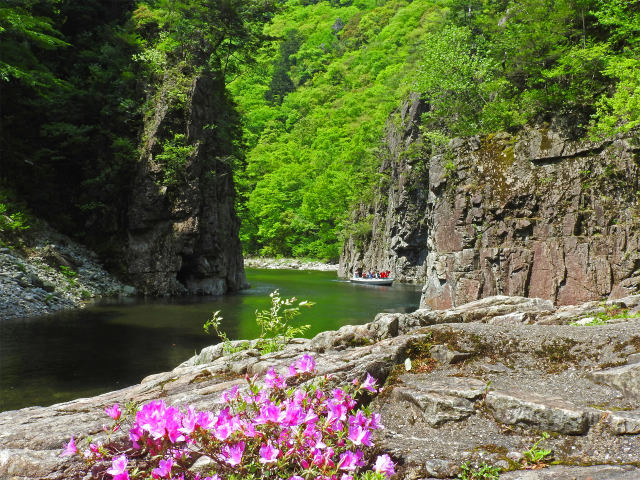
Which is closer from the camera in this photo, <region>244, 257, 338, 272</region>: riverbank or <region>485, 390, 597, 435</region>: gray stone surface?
<region>485, 390, 597, 435</region>: gray stone surface

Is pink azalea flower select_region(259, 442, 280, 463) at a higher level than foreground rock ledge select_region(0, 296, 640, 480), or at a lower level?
higher

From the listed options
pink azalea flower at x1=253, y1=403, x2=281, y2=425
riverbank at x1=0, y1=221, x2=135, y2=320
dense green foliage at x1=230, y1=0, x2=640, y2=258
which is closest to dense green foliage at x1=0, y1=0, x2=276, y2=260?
riverbank at x1=0, y1=221, x2=135, y2=320

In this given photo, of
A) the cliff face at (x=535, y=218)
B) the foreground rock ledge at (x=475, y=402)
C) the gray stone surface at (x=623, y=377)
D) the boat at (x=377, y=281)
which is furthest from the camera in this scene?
the boat at (x=377, y=281)

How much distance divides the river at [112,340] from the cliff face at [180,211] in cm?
341

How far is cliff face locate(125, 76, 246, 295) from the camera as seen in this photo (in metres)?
28.3

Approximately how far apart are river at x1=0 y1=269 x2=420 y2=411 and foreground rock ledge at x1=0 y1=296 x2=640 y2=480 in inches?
205

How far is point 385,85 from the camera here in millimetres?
72250

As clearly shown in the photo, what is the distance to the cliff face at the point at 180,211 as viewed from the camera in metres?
28.3

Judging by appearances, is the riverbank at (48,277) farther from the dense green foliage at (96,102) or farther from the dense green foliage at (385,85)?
the dense green foliage at (385,85)

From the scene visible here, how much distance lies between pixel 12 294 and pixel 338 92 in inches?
3305

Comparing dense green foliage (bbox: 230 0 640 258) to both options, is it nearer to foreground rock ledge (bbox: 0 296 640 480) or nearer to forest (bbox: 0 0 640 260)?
forest (bbox: 0 0 640 260)

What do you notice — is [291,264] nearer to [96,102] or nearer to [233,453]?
[96,102]

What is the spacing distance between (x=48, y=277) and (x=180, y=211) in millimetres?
8884

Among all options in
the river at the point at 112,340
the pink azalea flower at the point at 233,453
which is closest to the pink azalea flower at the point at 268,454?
the pink azalea flower at the point at 233,453
